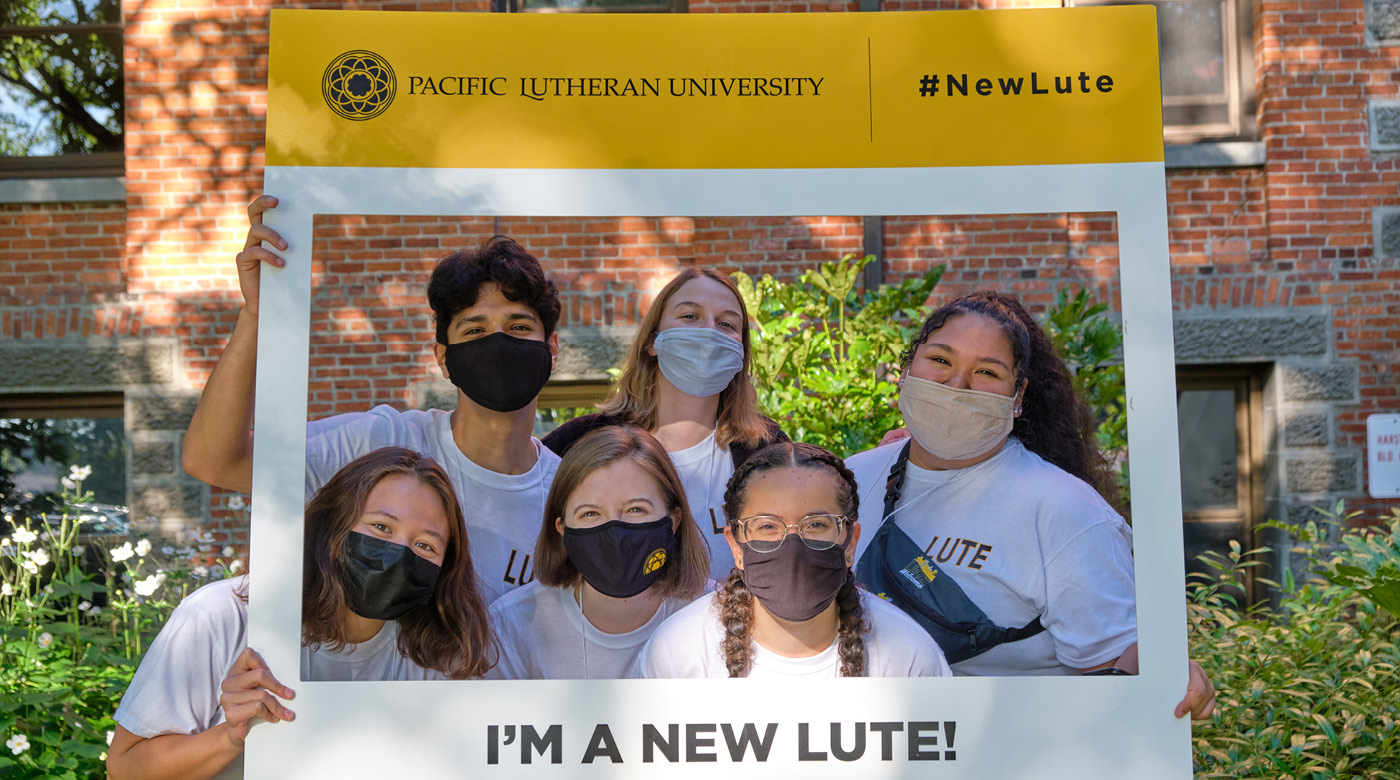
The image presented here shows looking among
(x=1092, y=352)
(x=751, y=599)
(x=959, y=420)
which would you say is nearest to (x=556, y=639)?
(x=751, y=599)

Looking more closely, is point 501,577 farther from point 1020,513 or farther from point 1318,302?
point 1318,302

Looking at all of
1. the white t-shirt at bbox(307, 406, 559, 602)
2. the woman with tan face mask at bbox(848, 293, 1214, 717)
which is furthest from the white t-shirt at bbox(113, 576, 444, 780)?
the woman with tan face mask at bbox(848, 293, 1214, 717)

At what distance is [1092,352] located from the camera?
3.47 metres

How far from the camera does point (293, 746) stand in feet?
6.21

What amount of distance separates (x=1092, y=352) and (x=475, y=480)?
232cm

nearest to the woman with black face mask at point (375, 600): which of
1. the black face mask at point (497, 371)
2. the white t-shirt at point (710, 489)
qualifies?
the black face mask at point (497, 371)

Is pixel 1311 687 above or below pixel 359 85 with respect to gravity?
below

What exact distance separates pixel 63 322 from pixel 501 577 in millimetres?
5570

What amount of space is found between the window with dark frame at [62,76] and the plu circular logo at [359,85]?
5593 mm

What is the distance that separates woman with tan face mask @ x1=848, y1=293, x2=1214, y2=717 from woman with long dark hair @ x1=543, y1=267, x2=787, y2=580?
266 millimetres

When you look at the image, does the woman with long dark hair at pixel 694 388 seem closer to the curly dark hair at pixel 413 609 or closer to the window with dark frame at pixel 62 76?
the curly dark hair at pixel 413 609

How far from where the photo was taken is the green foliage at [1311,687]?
3242mm

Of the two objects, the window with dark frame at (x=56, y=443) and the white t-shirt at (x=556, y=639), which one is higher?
the window with dark frame at (x=56, y=443)

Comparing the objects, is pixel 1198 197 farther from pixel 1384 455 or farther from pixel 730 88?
pixel 730 88
